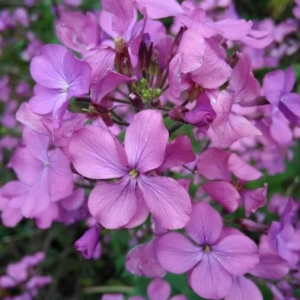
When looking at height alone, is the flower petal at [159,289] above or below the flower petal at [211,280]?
below

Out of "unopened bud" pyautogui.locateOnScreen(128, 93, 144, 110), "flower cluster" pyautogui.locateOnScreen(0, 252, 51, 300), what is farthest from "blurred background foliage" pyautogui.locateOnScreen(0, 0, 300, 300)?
"unopened bud" pyautogui.locateOnScreen(128, 93, 144, 110)

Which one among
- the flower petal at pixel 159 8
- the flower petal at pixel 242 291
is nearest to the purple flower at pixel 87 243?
the flower petal at pixel 242 291

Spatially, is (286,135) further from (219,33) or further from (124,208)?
(124,208)

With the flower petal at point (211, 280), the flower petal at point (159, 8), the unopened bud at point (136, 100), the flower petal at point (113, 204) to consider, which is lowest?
the flower petal at point (211, 280)

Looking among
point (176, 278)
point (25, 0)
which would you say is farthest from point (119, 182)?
point (25, 0)

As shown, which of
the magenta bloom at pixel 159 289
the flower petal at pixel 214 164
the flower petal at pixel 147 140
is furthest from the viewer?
the magenta bloom at pixel 159 289

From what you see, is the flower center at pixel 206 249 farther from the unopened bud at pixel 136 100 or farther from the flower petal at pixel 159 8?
the flower petal at pixel 159 8

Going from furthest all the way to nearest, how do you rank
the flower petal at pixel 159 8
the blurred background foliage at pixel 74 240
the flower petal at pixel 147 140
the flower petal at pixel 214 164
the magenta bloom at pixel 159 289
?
the blurred background foliage at pixel 74 240 < the magenta bloom at pixel 159 289 < the flower petal at pixel 214 164 < the flower petal at pixel 159 8 < the flower petal at pixel 147 140
